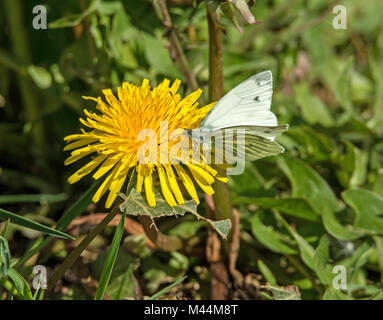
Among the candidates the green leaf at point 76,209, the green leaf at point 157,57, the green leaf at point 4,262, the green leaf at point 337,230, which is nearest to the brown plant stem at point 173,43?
the green leaf at point 157,57

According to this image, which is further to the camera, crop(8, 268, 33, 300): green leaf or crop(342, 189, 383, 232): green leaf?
crop(342, 189, 383, 232): green leaf

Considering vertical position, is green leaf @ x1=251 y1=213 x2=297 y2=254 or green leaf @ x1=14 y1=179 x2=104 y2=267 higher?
green leaf @ x1=14 y1=179 x2=104 y2=267

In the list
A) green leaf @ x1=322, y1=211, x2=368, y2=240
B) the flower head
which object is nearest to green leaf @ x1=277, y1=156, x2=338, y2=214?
green leaf @ x1=322, y1=211, x2=368, y2=240

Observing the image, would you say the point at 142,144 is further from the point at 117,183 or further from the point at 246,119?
the point at 246,119

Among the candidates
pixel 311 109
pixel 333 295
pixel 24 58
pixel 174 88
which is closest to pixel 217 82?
pixel 174 88

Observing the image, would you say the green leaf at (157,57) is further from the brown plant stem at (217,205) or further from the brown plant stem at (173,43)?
the brown plant stem at (217,205)

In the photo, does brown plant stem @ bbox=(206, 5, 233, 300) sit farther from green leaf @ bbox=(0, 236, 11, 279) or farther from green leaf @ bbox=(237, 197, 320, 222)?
green leaf @ bbox=(0, 236, 11, 279)
